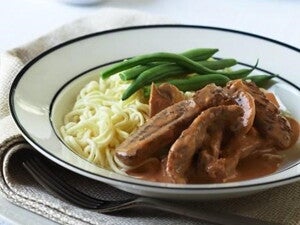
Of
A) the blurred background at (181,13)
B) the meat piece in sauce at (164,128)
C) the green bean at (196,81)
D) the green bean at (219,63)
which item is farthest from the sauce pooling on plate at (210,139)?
the blurred background at (181,13)

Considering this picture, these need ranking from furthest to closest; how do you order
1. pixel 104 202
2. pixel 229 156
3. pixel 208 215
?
1. pixel 229 156
2. pixel 104 202
3. pixel 208 215

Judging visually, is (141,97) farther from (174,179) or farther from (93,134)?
(174,179)

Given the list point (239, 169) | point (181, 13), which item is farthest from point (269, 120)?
point (181, 13)

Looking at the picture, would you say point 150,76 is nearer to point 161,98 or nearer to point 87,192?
point 161,98

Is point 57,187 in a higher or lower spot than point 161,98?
lower

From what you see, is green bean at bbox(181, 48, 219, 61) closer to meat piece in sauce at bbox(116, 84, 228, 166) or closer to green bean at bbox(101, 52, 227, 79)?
green bean at bbox(101, 52, 227, 79)

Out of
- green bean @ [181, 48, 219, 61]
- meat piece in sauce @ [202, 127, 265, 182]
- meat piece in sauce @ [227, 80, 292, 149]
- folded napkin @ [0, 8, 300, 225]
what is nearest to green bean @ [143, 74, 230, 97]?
green bean @ [181, 48, 219, 61]

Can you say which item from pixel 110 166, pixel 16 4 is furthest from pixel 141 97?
pixel 16 4
